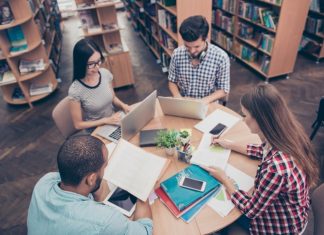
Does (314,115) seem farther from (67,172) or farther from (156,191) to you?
(67,172)

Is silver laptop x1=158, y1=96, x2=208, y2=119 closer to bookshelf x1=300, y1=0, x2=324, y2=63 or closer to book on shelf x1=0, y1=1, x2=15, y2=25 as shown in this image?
book on shelf x1=0, y1=1, x2=15, y2=25

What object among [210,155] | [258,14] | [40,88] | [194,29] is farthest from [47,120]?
[258,14]

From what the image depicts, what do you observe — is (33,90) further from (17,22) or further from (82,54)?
(82,54)

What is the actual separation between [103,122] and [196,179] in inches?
38.3

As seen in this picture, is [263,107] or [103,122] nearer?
[263,107]

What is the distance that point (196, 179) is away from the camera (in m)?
1.52

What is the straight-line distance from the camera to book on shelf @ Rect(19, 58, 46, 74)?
12.8ft

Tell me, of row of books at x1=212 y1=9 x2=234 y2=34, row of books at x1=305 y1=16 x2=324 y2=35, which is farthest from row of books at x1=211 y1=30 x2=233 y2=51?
row of books at x1=305 y1=16 x2=324 y2=35

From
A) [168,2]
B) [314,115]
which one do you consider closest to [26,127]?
[168,2]

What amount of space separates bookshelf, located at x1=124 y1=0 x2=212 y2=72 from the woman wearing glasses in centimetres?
175

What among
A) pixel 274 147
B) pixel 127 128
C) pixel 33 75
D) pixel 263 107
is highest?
pixel 263 107

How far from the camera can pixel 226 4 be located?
4793mm

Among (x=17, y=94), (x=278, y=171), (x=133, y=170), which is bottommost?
(x=17, y=94)

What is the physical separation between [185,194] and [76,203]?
616mm
